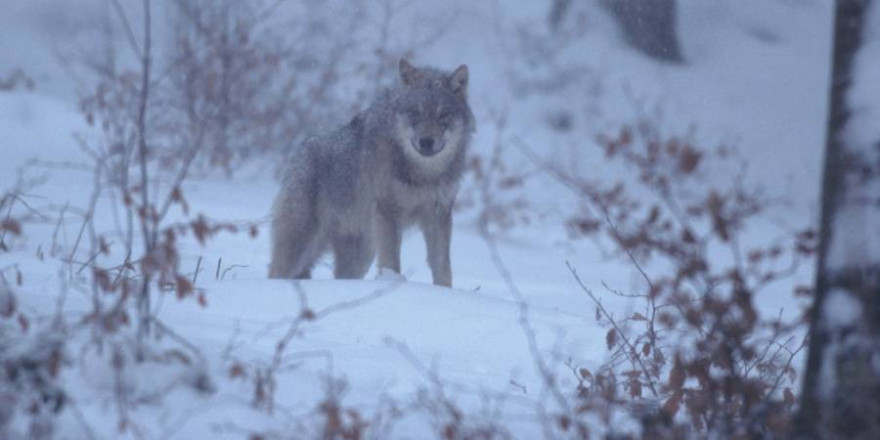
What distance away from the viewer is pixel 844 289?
241cm

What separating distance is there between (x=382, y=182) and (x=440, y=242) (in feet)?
1.97

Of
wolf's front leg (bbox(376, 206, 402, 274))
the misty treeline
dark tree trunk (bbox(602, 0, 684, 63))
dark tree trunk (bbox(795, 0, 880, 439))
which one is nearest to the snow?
dark tree trunk (bbox(795, 0, 880, 439))

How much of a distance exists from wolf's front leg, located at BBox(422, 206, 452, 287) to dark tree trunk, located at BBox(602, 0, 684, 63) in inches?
529

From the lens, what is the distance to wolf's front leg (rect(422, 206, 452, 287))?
6.80m

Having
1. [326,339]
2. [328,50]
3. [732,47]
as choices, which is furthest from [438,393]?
[732,47]

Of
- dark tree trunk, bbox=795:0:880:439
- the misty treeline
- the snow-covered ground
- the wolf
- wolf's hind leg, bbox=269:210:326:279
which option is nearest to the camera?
dark tree trunk, bbox=795:0:880:439

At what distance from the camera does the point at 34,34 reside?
1792 cm

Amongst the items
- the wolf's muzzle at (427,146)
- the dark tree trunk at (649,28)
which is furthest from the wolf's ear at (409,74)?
the dark tree trunk at (649,28)

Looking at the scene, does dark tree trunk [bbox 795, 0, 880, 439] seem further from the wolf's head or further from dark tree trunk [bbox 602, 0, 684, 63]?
dark tree trunk [bbox 602, 0, 684, 63]

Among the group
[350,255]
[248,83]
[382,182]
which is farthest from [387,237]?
Answer: [248,83]

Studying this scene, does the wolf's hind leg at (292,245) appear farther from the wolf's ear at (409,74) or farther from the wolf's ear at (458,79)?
the wolf's ear at (458,79)

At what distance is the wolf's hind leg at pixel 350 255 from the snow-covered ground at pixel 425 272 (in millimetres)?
255

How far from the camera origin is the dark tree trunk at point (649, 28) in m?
19.1

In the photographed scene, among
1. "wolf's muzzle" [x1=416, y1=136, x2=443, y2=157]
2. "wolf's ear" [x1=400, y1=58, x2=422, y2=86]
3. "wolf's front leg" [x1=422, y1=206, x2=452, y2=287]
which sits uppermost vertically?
"wolf's ear" [x1=400, y1=58, x2=422, y2=86]
